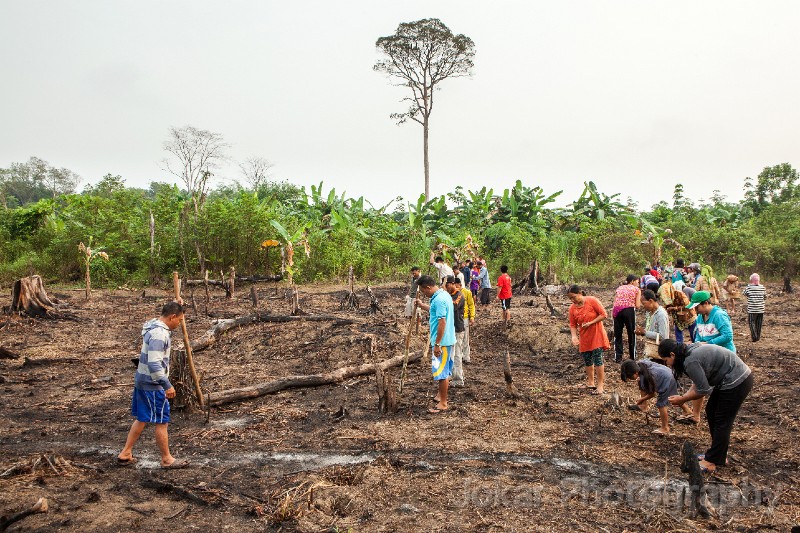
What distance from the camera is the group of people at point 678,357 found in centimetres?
503

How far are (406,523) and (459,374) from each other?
429 centimetres

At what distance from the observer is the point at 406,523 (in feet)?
14.3

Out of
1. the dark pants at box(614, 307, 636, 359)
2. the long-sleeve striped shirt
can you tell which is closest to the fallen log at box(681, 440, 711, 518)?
the dark pants at box(614, 307, 636, 359)

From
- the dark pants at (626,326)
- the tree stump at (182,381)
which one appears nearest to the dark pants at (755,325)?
the dark pants at (626,326)

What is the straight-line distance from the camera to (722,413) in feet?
16.7

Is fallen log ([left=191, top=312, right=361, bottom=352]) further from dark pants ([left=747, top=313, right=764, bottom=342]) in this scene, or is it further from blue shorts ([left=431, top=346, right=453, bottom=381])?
dark pants ([left=747, top=313, right=764, bottom=342])

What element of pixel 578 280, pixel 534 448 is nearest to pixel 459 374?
pixel 534 448

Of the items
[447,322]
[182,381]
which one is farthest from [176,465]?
[447,322]

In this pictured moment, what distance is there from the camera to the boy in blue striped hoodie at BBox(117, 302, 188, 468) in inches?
205

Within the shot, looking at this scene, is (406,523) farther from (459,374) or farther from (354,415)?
(459,374)

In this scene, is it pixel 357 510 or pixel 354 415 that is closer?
pixel 357 510

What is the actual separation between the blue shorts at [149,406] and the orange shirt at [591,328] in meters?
5.19

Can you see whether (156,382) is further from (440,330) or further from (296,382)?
(296,382)

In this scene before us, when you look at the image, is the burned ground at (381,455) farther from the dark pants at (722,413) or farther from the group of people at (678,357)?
the group of people at (678,357)
